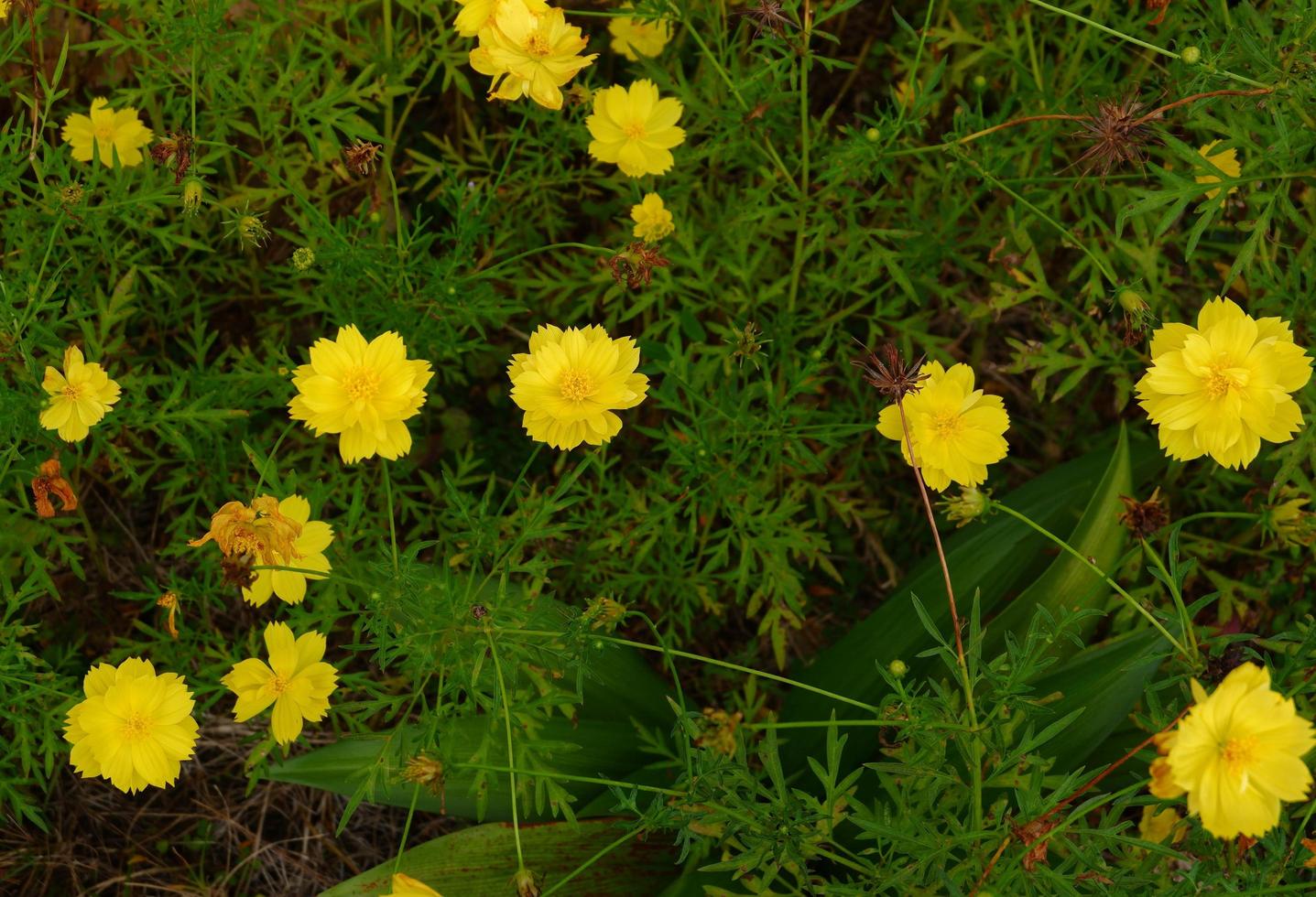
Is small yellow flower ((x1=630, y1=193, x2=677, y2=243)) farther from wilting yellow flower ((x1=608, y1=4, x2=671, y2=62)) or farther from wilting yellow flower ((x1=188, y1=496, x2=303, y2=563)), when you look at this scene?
wilting yellow flower ((x1=188, y1=496, x2=303, y2=563))


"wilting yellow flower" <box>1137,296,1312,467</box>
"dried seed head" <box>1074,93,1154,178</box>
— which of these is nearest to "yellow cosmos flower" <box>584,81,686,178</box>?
"dried seed head" <box>1074,93,1154,178</box>

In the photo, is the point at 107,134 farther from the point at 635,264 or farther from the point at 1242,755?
the point at 1242,755

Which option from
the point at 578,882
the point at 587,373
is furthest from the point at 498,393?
the point at 578,882

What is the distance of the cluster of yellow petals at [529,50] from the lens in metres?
1.62

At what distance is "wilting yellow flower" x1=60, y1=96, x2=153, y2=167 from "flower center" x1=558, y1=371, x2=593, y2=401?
108cm

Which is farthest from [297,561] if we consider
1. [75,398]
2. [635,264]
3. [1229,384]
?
[1229,384]

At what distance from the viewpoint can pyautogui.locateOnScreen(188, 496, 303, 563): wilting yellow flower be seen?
1509 mm

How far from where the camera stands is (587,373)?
157cm

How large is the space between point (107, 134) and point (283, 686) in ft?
3.75

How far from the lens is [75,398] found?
1718 mm

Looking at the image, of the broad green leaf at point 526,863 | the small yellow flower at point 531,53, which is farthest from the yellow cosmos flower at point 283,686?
the small yellow flower at point 531,53

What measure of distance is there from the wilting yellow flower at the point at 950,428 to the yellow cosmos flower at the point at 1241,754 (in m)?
0.53

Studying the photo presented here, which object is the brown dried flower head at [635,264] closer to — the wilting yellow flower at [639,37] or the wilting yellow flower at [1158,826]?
the wilting yellow flower at [639,37]

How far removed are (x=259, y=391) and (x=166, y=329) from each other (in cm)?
37
